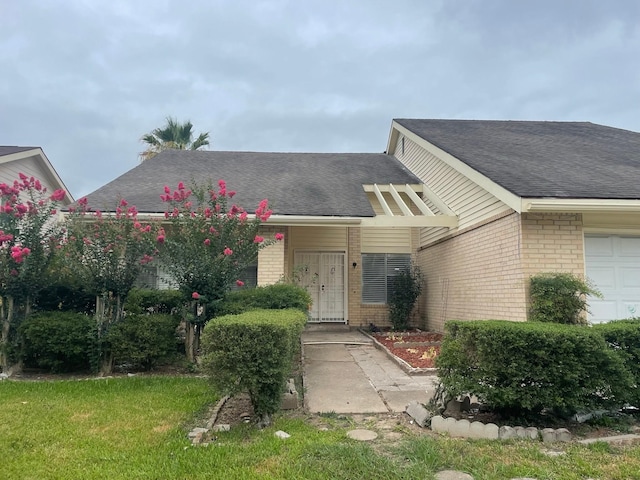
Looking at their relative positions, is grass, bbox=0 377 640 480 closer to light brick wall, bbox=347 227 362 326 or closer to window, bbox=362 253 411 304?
light brick wall, bbox=347 227 362 326

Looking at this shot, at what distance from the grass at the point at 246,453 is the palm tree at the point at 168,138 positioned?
739 inches

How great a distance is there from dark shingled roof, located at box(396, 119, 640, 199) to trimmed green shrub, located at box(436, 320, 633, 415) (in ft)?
10.7

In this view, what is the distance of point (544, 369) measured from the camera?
440 centimetres

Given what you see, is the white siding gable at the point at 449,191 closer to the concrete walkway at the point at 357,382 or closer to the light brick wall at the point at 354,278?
the light brick wall at the point at 354,278

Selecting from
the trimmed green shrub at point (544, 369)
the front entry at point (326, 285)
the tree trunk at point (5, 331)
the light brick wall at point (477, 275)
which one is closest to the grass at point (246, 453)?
the trimmed green shrub at point (544, 369)

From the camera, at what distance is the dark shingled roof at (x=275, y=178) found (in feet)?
35.8

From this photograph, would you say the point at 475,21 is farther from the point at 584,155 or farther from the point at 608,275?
the point at 608,275

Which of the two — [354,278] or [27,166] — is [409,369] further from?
[27,166]

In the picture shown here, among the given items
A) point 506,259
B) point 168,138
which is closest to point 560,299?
point 506,259

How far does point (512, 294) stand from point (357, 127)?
4249 cm

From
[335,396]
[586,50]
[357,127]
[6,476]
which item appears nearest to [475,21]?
[586,50]

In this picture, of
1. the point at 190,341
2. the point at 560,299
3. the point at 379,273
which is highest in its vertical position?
the point at 379,273

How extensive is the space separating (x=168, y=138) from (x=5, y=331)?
16.7m

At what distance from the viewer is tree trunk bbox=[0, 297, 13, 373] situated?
7.29 metres
